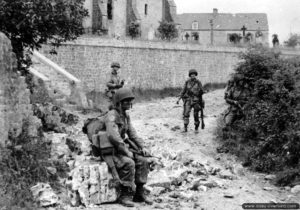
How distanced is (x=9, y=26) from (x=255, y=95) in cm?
714

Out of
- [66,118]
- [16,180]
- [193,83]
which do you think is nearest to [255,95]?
[193,83]

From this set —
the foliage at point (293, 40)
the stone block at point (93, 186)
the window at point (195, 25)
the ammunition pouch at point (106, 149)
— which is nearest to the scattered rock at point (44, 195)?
the stone block at point (93, 186)

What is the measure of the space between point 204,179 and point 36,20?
5337mm

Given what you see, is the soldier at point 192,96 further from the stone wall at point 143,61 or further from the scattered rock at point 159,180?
the stone wall at point 143,61

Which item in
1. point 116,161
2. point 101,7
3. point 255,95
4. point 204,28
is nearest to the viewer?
point 116,161

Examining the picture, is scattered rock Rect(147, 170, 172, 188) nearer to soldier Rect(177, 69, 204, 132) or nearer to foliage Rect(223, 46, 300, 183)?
foliage Rect(223, 46, 300, 183)

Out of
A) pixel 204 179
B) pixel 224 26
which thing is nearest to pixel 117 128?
pixel 204 179

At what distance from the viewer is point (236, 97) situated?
46.4 ft

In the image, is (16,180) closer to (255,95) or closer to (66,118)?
(66,118)

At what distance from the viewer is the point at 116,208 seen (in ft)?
24.6

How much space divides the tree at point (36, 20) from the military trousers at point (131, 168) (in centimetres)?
472

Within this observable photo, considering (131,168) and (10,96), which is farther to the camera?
(10,96)

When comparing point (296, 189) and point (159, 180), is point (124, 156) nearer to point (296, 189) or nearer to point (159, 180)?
point (159, 180)

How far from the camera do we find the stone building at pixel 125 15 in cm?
3419
